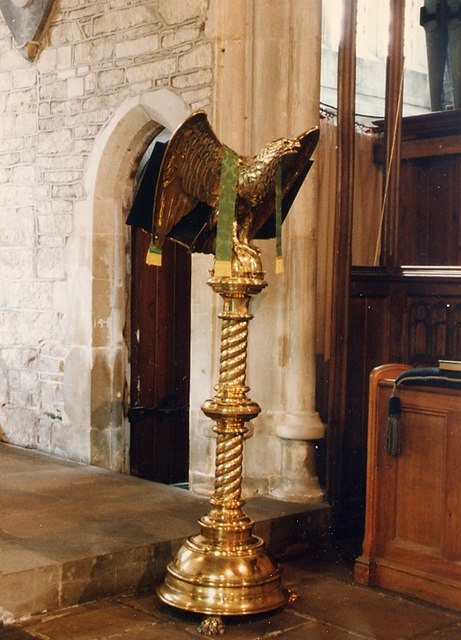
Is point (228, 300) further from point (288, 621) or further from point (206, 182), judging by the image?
point (288, 621)

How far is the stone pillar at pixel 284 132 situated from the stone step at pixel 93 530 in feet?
1.08

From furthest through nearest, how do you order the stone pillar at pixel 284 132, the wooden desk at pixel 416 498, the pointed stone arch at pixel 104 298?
the pointed stone arch at pixel 104 298
the stone pillar at pixel 284 132
the wooden desk at pixel 416 498

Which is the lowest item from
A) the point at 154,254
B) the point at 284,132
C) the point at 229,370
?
the point at 229,370

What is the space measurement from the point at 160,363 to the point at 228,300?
2500 millimetres

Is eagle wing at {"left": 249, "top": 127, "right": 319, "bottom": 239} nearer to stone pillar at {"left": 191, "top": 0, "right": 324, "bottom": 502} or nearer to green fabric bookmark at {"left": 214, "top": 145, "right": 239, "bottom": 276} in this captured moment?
green fabric bookmark at {"left": 214, "top": 145, "right": 239, "bottom": 276}

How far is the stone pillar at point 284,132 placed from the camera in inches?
193

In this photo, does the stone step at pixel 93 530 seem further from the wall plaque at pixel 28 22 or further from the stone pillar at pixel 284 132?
the wall plaque at pixel 28 22

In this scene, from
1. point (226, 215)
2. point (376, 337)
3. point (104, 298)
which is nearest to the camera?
point (226, 215)

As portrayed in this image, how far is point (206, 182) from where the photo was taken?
356 cm

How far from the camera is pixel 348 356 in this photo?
4.95m

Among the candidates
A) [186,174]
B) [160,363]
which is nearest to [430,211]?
[160,363]

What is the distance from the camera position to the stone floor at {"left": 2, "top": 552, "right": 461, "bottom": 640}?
11.5 feet

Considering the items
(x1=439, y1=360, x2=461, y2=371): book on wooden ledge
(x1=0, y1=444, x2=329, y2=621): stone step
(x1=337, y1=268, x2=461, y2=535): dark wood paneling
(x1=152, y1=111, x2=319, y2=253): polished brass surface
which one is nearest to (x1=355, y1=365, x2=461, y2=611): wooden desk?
(x1=439, y1=360, x2=461, y2=371): book on wooden ledge

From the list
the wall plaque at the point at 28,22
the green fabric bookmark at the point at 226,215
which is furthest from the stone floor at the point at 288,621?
the wall plaque at the point at 28,22
